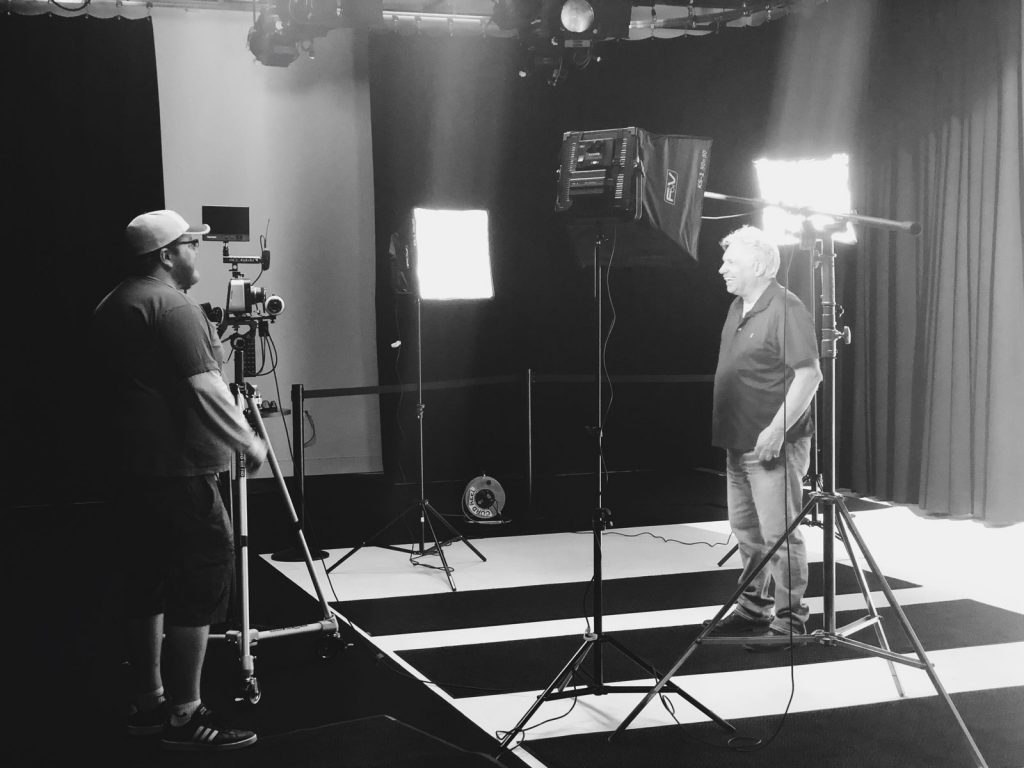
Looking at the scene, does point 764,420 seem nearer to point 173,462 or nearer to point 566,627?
point 566,627

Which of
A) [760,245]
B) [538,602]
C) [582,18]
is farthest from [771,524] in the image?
[582,18]

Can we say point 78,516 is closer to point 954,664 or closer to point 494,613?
point 494,613

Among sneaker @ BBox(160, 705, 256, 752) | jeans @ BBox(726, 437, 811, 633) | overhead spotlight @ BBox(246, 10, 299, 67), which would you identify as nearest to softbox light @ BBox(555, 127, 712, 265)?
jeans @ BBox(726, 437, 811, 633)

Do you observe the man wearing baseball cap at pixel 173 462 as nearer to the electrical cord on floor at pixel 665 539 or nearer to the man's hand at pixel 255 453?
the man's hand at pixel 255 453

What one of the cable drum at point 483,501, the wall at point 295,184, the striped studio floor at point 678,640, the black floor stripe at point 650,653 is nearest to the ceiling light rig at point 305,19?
the wall at point 295,184

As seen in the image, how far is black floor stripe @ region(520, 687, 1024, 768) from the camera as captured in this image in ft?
9.07

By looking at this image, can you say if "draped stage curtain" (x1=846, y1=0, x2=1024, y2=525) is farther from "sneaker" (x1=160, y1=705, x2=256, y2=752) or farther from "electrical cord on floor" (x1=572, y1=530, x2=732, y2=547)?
"sneaker" (x1=160, y1=705, x2=256, y2=752)

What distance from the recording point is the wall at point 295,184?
323 inches

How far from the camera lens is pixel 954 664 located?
3.61 meters

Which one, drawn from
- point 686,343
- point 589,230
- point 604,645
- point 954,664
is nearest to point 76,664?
point 604,645

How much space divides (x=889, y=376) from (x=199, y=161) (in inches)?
219

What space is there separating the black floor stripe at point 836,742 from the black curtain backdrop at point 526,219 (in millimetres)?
5122

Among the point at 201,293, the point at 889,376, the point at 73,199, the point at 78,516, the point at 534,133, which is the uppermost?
the point at 534,133

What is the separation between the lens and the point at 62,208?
748 cm
